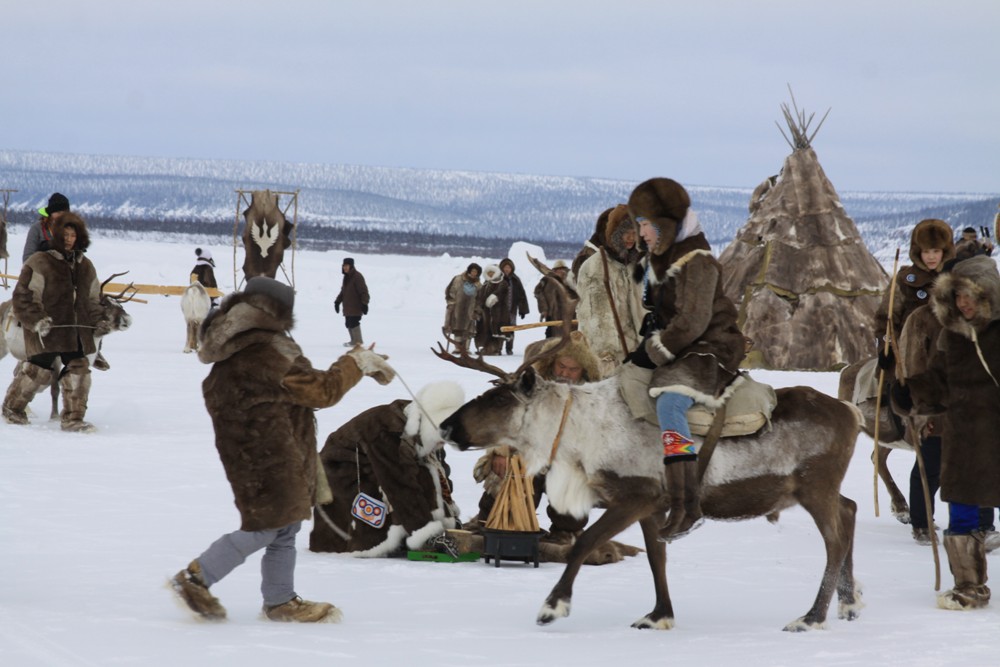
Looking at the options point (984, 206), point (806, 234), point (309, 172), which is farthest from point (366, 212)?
point (806, 234)

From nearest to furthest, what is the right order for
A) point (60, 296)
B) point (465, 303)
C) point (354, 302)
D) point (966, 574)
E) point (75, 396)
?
point (966, 574) → point (60, 296) → point (75, 396) → point (354, 302) → point (465, 303)

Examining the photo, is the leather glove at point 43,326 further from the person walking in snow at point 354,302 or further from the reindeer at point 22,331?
the person walking in snow at point 354,302

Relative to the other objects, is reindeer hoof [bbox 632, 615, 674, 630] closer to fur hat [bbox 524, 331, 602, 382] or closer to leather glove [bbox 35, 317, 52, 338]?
fur hat [bbox 524, 331, 602, 382]

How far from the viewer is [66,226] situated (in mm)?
11492

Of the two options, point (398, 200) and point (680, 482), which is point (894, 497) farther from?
point (398, 200)

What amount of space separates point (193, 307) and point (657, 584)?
54.1 feet

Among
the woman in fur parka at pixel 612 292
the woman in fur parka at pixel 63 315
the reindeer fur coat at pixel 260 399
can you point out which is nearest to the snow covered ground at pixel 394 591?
the woman in fur parka at pixel 63 315

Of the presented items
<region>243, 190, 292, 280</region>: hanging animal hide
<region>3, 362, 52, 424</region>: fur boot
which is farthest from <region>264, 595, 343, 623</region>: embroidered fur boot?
<region>243, 190, 292, 280</region>: hanging animal hide

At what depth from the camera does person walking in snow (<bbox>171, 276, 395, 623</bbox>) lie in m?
5.44

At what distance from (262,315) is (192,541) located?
8.77 ft

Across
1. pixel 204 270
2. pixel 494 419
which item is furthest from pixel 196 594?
pixel 204 270

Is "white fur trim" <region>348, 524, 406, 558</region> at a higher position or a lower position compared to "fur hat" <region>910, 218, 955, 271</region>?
lower

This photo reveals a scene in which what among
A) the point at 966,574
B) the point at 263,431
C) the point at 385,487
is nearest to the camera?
the point at 263,431

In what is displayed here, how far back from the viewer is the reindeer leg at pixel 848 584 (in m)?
5.91
